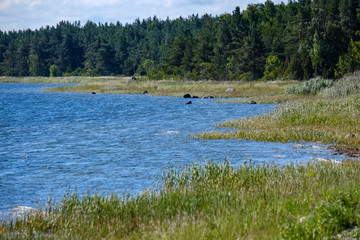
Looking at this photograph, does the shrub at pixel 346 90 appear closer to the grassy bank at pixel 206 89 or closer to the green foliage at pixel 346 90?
the green foliage at pixel 346 90

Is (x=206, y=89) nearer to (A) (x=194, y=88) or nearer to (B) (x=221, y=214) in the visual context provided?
(A) (x=194, y=88)

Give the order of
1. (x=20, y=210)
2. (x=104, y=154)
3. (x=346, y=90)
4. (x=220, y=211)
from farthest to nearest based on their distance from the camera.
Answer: (x=346, y=90), (x=104, y=154), (x=20, y=210), (x=220, y=211)

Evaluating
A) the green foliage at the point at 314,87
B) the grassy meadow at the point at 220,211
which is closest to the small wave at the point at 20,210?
the grassy meadow at the point at 220,211

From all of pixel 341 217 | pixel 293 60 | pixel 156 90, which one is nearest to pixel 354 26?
pixel 293 60

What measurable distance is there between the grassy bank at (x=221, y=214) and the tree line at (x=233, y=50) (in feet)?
161

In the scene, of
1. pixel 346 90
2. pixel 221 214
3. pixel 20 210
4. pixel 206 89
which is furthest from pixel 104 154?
pixel 206 89

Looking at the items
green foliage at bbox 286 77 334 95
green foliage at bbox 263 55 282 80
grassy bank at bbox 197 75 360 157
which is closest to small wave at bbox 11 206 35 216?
grassy bank at bbox 197 75 360 157

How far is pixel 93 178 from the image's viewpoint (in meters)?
14.6

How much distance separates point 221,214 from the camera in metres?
8.29

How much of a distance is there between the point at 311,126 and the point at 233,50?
57896mm

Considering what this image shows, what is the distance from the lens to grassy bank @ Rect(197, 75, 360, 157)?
19922 mm

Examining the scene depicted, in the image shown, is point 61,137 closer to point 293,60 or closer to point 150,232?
point 150,232

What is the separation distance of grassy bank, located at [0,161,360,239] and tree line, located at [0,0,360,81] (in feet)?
161

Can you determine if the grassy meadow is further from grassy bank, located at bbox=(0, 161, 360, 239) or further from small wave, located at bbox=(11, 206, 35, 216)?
small wave, located at bbox=(11, 206, 35, 216)
